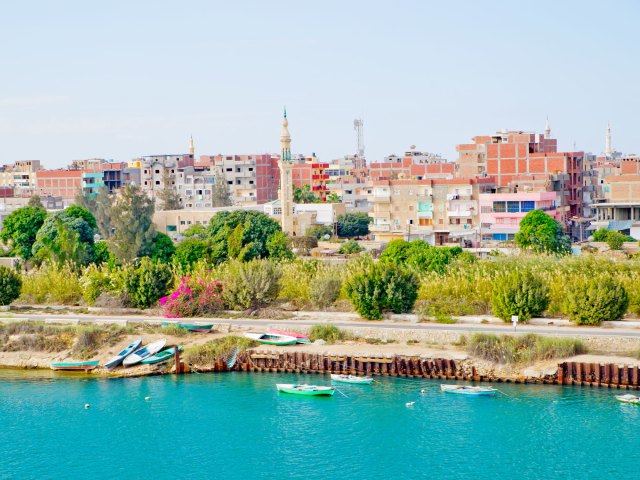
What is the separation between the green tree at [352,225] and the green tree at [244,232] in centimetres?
2098

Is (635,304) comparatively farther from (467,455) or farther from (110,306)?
(110,306)

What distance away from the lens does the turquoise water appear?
24.5m

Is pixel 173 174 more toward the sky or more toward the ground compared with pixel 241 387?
more toward the sky

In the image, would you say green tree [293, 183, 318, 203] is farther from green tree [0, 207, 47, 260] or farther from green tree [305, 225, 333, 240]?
green tree [0, 207, 47, 260]

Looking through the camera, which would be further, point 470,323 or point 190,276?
point 190,276

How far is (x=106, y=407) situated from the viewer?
96.8ft

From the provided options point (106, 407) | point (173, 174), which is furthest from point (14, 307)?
point (173, 174)

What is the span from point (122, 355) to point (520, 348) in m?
12.8

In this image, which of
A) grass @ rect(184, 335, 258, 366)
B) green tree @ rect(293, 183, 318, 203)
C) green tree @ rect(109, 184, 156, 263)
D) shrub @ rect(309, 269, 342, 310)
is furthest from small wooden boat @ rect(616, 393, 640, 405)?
green tree @ rect(293, 183, 318, 203)

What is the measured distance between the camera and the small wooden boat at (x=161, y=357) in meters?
32.9

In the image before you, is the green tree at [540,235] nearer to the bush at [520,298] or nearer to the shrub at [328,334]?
the bush at [520,298]

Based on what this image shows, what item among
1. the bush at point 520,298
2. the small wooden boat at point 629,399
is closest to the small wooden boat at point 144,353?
the bush at point 520,298

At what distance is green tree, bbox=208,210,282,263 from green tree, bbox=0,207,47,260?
33.0 ft

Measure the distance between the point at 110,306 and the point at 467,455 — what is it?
18719mm
